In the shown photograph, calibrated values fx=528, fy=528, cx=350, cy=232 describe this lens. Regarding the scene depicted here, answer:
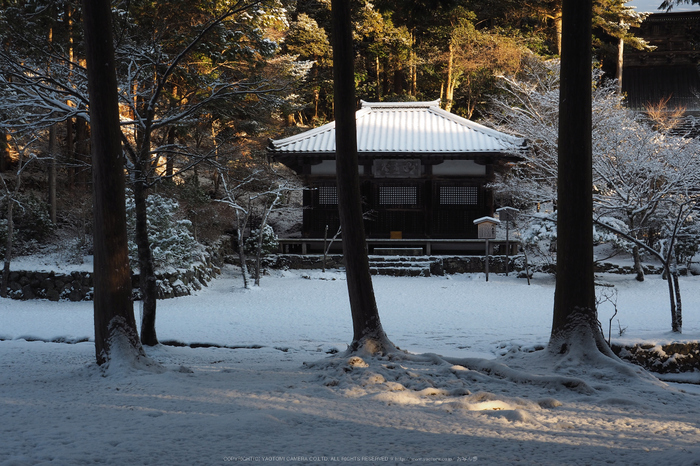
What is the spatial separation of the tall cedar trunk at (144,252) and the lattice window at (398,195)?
1189 centimetres

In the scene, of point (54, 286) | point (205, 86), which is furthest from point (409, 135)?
point (54, 286)

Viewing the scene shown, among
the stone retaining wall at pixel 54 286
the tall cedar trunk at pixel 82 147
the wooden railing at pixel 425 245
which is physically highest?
the tall cedar trunk at pixel 82 147

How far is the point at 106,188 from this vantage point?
535cm

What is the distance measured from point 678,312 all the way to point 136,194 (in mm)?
7912

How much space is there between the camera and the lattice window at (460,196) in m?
18.4

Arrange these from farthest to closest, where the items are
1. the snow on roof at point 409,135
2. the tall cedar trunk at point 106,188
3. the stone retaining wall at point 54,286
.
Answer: the snow on roof at point 409,135, the stone retaining wall at point 54,286, the tall cedar trunk at point 106,188

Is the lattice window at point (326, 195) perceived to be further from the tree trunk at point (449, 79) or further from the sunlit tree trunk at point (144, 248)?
the sunlit tree trunk at point (144, 248)

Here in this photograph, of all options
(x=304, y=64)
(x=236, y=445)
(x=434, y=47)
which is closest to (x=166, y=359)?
(x=236, y=445)

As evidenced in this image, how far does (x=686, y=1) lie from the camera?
7035 mm

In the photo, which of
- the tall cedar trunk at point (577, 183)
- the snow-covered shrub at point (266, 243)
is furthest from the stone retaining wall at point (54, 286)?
the tall cedar trunk at point (577, 183)

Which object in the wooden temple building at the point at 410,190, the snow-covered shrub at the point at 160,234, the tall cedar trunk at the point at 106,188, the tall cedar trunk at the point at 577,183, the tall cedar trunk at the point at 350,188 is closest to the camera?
the tall cedar trunk at the point at 106,188

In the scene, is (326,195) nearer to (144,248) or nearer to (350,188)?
(144,248)

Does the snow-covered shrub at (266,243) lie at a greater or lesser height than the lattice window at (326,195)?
lesser

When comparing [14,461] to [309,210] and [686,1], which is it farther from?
[309,210]
